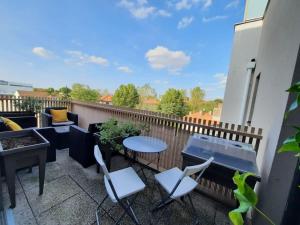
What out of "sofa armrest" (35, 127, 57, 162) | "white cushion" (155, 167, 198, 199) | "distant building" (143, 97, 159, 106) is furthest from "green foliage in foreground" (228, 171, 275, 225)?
"distant building" (143, 97, 159, 106)

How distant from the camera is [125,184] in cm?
161

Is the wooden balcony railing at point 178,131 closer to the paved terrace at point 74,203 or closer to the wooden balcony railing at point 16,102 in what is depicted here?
the paved terrace at point 74,203

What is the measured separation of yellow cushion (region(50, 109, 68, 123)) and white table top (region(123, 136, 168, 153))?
3.30 m

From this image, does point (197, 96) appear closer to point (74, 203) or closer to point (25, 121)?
point (25, 121)

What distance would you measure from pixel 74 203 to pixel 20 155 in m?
0.93

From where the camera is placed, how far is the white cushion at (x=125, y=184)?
4.79 ft

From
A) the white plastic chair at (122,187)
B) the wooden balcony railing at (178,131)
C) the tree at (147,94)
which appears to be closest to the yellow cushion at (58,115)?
the wooden balcony railing at (178,131)

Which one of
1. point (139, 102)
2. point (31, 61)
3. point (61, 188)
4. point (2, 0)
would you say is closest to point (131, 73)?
point (139, 102)

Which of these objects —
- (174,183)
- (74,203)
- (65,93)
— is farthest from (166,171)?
(65,93)

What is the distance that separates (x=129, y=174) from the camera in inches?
71.2

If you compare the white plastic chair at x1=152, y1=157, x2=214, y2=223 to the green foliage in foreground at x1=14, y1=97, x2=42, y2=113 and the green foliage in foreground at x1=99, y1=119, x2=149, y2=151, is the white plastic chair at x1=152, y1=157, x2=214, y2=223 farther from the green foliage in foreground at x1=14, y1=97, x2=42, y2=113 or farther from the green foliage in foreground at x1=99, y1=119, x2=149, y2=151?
the green foliage in foreground at x1=14, y1=97, x2=42, y2=113

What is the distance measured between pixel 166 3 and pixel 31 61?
1535cm

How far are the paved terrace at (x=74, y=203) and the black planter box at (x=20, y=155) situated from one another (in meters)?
0.20

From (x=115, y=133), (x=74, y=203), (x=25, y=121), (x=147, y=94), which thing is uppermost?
(x=147, y=94)
